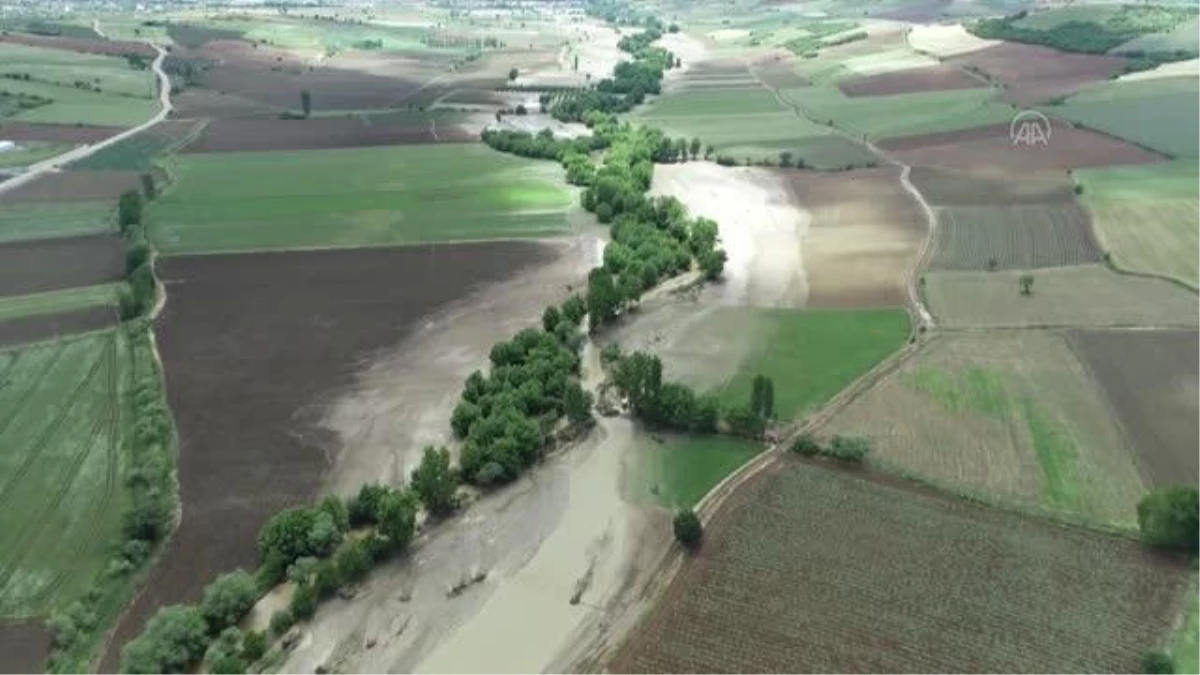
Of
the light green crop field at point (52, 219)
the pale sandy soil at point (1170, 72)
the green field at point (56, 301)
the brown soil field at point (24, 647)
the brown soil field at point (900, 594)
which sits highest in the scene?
the pale sandy soil at point (1170, 72)

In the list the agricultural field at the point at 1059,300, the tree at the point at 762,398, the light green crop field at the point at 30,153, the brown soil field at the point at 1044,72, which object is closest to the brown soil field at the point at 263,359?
the tree at the point at 762,398


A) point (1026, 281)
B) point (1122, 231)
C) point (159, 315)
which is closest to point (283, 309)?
point (159, 315)

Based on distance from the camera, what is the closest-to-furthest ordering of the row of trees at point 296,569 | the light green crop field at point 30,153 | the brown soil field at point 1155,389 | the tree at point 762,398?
1. the row of trees at point 296,569
2. the brown soil field at point 1155,389
3. the tree at point 762,398
4. the light green crop field at point 30,153

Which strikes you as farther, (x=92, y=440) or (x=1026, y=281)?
(x=1026, y=281)

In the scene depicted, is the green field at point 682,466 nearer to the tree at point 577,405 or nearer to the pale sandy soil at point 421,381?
the tree at point 577,405

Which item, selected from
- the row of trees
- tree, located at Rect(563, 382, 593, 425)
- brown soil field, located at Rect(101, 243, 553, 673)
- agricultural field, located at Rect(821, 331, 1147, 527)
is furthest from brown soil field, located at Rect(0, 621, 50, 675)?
agricultural field, located at Rect(821, 331, 1147, 527)

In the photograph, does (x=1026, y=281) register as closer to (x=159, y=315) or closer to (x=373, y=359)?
(x=373, y=359)
